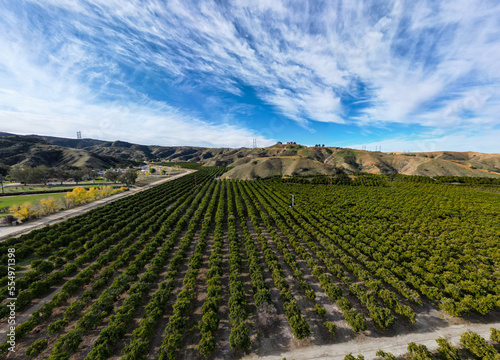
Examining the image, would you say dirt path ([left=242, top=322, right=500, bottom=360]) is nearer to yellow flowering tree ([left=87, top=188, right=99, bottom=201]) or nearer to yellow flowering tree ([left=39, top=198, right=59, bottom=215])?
yellow flowering tree ([left=39, top=198, right=59, bottom=215])

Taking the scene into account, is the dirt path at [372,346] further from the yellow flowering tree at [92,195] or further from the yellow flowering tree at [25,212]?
the yellow flowering tree at [92,195]

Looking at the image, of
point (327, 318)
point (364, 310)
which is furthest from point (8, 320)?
point (364, 310)

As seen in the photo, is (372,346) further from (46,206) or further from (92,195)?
(92,195)

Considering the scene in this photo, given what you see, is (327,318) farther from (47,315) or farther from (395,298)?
(47,315)

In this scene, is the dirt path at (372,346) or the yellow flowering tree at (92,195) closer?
the dirt path at (372,346)

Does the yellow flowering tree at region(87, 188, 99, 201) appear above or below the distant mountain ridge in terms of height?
below

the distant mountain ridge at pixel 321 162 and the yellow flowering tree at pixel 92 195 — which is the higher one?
the distant mountain ridge at pixel 321 162

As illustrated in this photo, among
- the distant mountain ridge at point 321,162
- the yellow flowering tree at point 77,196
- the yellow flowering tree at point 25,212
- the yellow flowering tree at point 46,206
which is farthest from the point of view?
the distant mountain ridge at point 321,162

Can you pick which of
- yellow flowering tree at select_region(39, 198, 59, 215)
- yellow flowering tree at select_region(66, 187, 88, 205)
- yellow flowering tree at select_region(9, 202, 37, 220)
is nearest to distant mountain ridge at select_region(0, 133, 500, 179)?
yellow flowering tree at select_region(66, 187, 88, 205)

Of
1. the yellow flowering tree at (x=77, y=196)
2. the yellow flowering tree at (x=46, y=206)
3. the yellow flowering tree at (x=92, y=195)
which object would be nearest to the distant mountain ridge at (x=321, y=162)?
the yellow flowering tree at (x=92, y=195)
